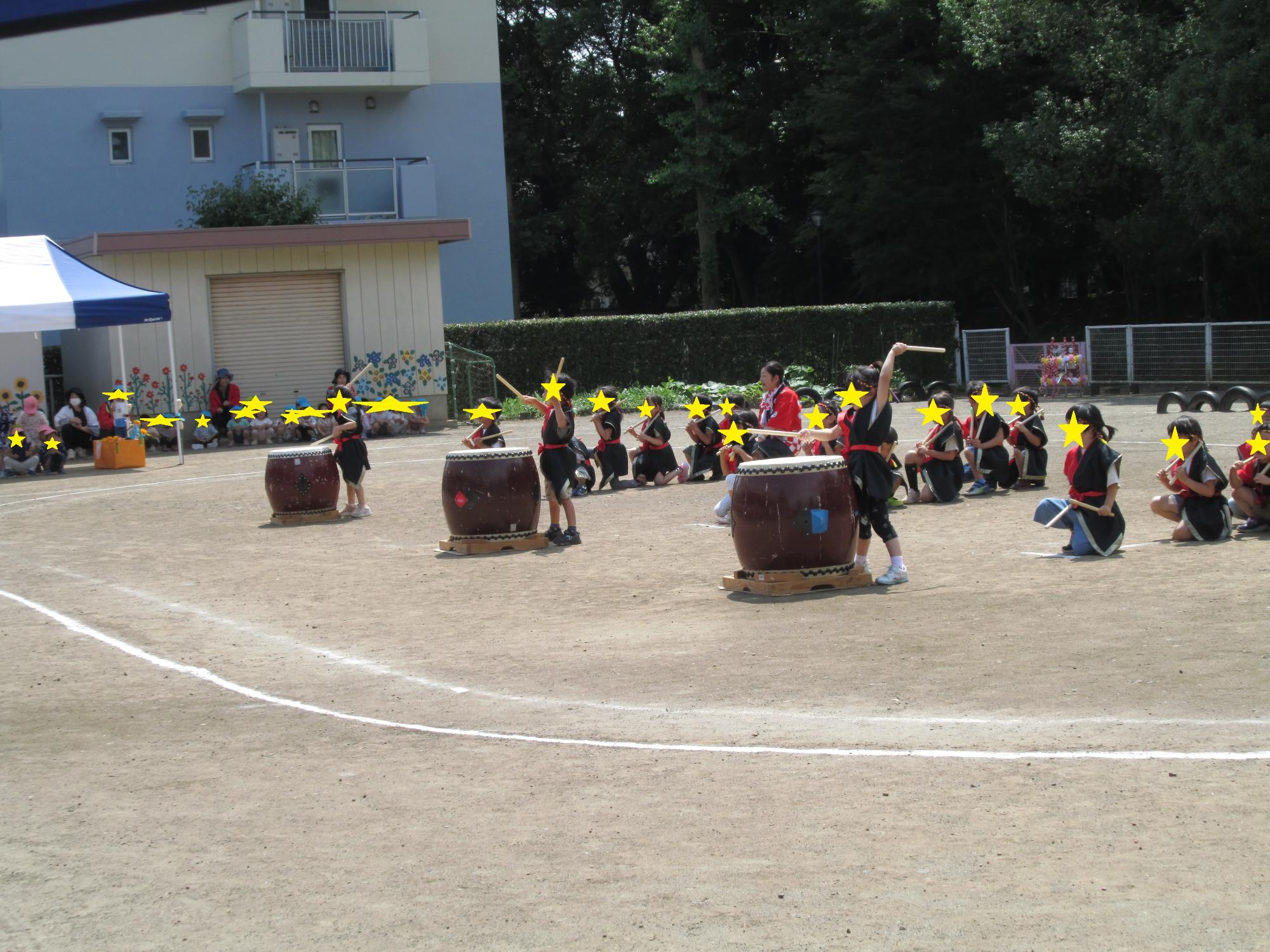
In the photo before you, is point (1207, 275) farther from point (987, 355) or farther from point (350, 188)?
point (350, 188)

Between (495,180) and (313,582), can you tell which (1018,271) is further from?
(313,582)

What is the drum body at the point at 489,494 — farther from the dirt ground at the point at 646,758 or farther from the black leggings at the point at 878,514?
the black leggings at the point at 878,514

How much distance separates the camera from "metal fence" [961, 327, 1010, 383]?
3591 centimetres

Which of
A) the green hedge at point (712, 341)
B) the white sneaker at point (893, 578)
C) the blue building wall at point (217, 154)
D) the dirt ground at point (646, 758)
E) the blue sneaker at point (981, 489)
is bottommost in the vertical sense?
the dirt ground at point (646, 758)

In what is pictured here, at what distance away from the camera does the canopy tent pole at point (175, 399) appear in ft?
81.4

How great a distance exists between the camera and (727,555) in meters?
12.5

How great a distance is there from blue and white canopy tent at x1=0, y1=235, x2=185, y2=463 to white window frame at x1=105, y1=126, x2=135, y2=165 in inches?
578

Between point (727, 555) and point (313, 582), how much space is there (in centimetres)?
352

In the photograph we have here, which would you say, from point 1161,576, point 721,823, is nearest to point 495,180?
point 1161,576

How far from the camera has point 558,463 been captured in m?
13.5

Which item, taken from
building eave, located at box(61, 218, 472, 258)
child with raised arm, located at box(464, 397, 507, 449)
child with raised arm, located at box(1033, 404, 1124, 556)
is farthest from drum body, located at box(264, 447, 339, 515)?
building eave, located at box(61, 218, 472, 258)

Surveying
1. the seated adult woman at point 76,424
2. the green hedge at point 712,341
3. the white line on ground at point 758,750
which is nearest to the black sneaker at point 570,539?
the white line on ground at point 758,750

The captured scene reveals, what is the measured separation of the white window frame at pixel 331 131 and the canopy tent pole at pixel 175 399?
1229 centimetres

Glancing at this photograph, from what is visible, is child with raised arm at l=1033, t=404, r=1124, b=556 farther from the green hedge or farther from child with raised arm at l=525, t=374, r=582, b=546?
the green hedge
